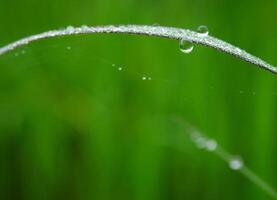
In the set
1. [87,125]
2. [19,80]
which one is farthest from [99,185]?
[19,80]

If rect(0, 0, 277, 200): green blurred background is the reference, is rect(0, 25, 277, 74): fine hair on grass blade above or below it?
below

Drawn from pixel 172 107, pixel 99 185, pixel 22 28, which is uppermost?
pixel 22 28

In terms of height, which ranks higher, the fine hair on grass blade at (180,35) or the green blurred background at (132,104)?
the green blurred background at (132,104)

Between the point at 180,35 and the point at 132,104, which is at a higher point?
the point at 132,104

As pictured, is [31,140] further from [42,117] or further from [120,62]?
[120,62]

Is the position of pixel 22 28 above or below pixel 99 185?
above

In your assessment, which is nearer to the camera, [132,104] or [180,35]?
[180,35]

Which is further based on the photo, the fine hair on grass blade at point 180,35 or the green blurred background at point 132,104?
the green blurred background at point 132,104

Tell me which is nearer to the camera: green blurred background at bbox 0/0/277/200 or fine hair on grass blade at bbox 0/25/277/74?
fine hair on grass blade at bbox 0/25/277/74
